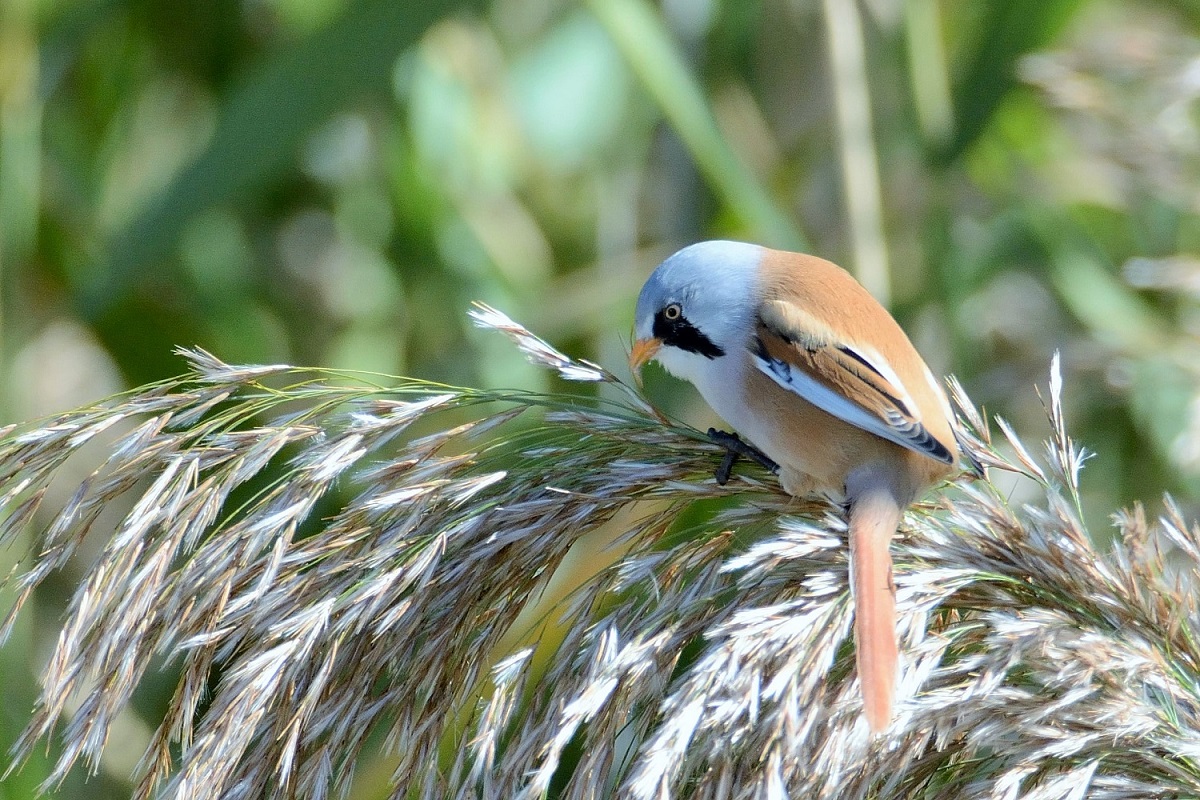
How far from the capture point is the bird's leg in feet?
5.34

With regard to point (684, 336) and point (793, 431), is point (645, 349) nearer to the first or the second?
point (684, 336)

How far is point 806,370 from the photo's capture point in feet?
6.22

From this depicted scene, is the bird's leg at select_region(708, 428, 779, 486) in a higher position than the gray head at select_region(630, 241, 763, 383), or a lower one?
lower

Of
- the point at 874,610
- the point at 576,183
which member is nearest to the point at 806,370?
the point at 874,610

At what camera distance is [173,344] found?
2732 millimetres

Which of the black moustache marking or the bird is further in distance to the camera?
the black moustache marking

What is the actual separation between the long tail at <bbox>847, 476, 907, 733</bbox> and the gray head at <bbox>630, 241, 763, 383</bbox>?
578 millimetres

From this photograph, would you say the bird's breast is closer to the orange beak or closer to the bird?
the bird

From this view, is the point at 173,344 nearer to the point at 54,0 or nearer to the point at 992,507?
the point at 54,0

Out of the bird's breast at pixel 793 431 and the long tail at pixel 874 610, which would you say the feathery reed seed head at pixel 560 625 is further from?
the bird's breast at pixel 793 431

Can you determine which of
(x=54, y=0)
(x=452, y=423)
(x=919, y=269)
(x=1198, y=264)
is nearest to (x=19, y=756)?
(x=452, y=423)

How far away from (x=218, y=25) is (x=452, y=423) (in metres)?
1.28

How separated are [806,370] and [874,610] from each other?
2.22 ft

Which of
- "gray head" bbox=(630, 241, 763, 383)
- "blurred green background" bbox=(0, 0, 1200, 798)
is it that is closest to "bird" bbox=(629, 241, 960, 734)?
"gray head" bbox=(630, 241, 763, 383)
